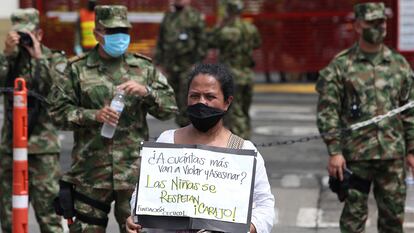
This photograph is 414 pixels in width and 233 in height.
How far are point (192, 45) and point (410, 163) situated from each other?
784 centimetres

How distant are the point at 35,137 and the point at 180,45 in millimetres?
7074

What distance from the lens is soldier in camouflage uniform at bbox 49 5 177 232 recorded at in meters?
8.05

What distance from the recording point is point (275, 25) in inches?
888

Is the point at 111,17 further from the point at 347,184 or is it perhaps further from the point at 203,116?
the point at 203,116

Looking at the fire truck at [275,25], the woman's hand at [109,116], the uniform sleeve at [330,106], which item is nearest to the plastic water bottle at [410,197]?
the uniform sleeve at [330,106]

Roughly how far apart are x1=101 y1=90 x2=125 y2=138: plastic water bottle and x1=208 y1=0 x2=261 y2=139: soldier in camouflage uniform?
739 cm

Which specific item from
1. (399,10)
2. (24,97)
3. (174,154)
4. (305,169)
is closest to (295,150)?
(305,169)

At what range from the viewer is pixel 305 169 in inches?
551

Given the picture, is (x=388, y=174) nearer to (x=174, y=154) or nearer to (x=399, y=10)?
(x=174, y=154)

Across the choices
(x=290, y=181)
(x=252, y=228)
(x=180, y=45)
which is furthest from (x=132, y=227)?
(x=180, y=45)

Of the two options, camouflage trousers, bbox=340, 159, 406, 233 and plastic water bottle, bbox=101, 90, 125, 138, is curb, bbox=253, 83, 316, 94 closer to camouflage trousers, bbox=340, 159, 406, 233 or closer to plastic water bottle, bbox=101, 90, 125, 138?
camouflage trousers, bbox=340, 159, 406, 233

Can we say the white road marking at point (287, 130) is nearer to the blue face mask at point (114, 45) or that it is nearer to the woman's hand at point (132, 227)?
the blue face mask at point (114, 45)

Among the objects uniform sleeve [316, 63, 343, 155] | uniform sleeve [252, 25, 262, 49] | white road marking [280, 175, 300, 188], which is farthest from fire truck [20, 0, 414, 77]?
uniform sleeve [316, 63, 343, 155]

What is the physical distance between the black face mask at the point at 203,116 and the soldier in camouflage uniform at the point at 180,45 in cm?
1023
